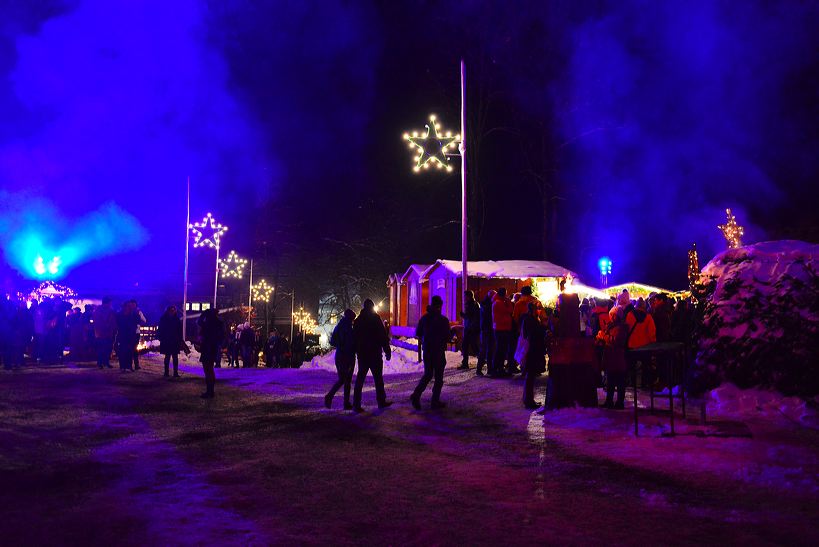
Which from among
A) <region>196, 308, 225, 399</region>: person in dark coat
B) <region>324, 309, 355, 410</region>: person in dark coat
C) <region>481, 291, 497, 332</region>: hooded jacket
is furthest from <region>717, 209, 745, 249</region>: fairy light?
<region>196, 308, 225, 399</region>: person in dark coat

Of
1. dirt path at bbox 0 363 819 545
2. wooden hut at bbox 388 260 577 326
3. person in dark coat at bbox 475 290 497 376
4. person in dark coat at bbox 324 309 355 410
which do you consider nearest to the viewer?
dirt path at bbox 0 363 819 545

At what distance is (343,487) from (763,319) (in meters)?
6.39

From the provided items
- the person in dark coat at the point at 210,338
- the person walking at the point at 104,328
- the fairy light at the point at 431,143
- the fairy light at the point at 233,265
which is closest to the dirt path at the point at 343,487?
the person in dark coat at the point at 210,338

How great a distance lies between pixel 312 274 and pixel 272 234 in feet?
18.0

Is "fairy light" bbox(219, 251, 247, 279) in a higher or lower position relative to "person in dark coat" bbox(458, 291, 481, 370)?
higher

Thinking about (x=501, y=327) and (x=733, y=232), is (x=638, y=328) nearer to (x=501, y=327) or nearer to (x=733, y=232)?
(x=501, y=327)

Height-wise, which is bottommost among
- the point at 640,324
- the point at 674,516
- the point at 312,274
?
the point at 674,516

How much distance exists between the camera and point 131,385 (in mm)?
15336

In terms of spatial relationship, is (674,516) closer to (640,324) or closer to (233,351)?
(640,324)

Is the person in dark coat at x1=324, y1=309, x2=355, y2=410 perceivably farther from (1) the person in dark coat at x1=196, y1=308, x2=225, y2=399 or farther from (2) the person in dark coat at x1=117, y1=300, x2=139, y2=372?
(2) the person in dark coat at x1=117, y1=300, x2=139, y2=372

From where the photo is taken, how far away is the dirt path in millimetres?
4816

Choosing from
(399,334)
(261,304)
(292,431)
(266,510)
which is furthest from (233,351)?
(261,304)

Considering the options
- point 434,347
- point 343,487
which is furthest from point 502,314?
point 343,487

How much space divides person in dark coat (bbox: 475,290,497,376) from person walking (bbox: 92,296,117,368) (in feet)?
33.5
